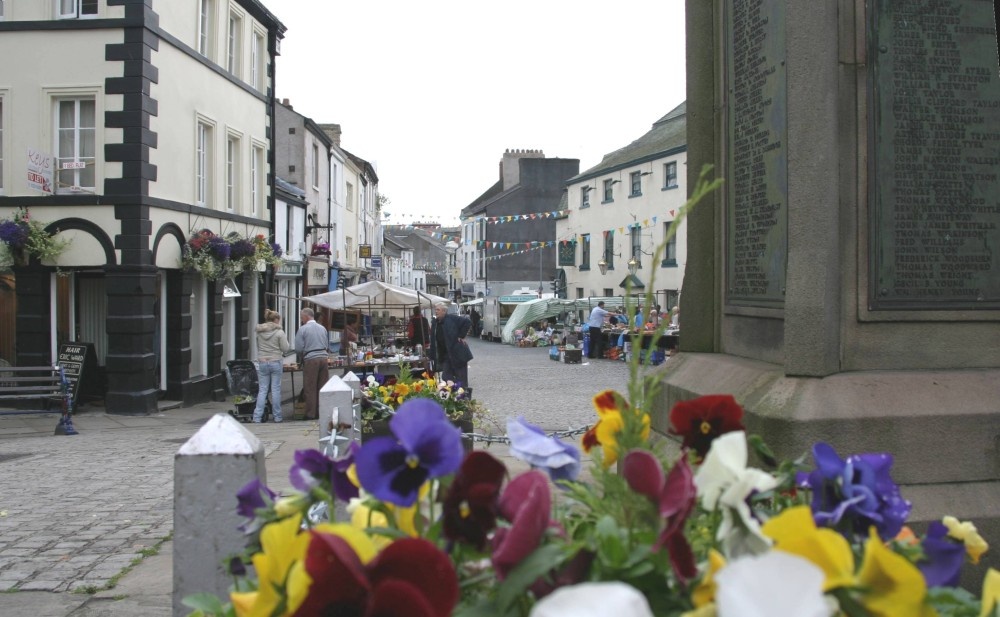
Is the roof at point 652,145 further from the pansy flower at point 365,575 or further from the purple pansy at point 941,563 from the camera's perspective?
the pansy flower at point 365,575

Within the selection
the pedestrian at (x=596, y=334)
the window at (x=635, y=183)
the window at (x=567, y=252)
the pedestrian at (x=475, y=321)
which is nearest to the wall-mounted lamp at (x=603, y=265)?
the window at (x=635, y=183)

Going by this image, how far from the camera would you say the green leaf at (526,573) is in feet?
4.66

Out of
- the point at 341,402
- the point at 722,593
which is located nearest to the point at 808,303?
the point at 341,402

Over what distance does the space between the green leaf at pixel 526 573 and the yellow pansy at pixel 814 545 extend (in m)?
0.32

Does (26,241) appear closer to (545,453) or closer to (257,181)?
(257,181)

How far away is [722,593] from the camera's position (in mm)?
1228

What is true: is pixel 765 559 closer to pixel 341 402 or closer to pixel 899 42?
pixel 899 42

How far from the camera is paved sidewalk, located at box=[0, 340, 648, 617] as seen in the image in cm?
558

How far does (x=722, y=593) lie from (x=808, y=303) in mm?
3439

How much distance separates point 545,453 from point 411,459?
0.38m

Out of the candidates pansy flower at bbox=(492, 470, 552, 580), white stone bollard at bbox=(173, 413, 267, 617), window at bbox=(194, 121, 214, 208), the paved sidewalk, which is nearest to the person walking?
the paved sidewalk

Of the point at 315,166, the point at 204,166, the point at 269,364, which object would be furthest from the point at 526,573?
the point at 315,166

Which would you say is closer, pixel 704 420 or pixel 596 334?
pixel 704 420

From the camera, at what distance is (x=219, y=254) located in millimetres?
19922
